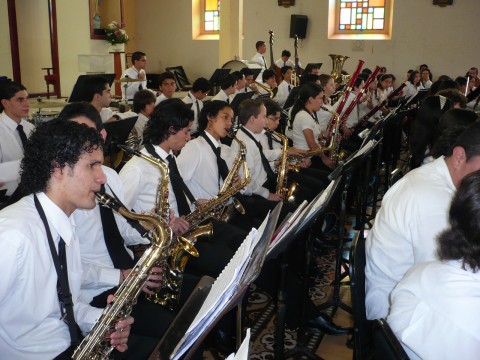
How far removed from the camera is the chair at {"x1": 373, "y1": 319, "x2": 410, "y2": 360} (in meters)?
1.69

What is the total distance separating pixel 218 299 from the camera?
1.52 meters

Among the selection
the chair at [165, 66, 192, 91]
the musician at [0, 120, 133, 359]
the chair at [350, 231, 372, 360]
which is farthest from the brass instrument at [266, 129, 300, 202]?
the chair at [165, 66, 192, 91]

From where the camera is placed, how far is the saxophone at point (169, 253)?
3.05 metres

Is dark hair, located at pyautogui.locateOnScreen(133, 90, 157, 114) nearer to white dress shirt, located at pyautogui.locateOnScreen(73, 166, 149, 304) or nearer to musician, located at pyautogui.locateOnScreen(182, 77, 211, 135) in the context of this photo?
musician, located at pyautogui.locateOnScreen(182, 77, 211, 135)

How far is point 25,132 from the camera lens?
4.88 metres

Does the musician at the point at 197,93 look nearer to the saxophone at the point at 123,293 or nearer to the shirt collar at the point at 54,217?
the saxophone at the point at 123,293

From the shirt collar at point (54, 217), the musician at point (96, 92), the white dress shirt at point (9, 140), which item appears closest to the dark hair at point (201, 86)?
the musician at point (96, 92)

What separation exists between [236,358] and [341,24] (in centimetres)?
1539

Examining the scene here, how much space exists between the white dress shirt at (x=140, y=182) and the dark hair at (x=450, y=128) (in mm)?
1835

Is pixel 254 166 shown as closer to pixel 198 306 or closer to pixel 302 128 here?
pixel 302 128

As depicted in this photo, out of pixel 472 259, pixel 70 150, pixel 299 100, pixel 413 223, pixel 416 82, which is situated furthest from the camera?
pixel 416 82

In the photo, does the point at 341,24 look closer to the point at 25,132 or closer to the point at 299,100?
the point at 299,100

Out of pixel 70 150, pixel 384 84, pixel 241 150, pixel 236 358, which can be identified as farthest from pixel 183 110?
pixel 384 84

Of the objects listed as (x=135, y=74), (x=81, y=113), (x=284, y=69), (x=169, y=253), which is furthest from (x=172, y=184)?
(x=284, y=69)
